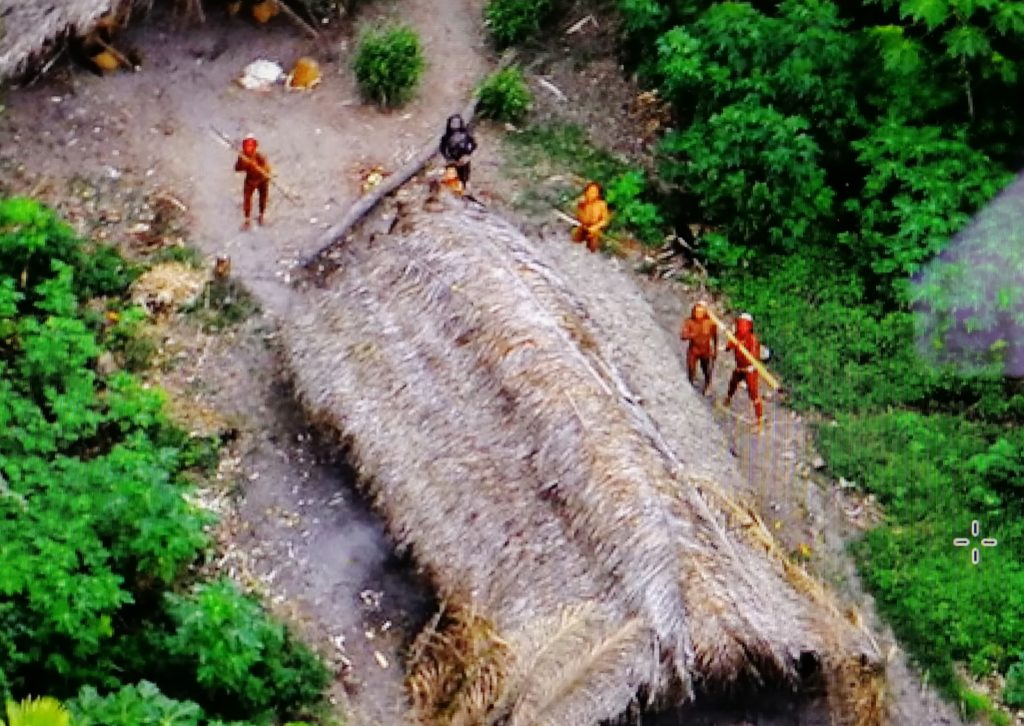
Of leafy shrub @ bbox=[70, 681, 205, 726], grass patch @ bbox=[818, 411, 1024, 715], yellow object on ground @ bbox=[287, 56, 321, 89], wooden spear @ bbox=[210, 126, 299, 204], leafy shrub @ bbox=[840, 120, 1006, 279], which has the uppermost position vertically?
leafy shrub @ bbox=[840, 120, 1006, 279]

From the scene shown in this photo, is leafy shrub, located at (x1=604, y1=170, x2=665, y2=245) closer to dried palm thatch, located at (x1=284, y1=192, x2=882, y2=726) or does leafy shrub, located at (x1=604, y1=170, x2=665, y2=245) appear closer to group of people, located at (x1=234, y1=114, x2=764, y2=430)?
group of people, located at (x1=234, y1=114, x2=764, y2=430)

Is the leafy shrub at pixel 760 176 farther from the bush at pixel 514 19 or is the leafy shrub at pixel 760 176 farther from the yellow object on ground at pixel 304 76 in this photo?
the yellow object on ground at pixel 304 76

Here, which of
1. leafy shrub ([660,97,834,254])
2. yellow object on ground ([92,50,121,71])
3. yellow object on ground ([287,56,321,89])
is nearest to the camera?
leafy shrub ([660,97,834,254])

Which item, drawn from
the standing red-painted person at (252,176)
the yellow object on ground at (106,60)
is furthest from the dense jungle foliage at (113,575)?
the yellow object on ground at (106,60)

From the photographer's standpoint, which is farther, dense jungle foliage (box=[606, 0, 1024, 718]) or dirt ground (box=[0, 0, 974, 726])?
dense jungle foliage (box=[606, 0, 1024, 718])

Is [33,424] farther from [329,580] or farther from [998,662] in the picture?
[998,662]

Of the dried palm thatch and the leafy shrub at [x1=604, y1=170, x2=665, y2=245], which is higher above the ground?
the dried palm thatch

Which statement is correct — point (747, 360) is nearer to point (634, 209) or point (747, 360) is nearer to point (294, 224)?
point (634, 209)

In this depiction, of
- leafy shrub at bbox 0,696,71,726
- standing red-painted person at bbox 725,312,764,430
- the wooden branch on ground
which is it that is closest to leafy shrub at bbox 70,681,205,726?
leafy shrub at bbox 0,696,71,726

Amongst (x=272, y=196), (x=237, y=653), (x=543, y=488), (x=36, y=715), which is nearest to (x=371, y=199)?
(x=272, y=196)
